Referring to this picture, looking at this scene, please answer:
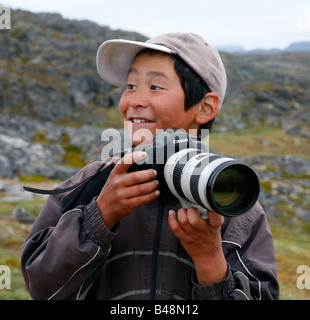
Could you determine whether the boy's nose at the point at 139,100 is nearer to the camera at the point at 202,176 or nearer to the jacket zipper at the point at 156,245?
the camera at the point at 202,176

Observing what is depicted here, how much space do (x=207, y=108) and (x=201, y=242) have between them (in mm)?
1174

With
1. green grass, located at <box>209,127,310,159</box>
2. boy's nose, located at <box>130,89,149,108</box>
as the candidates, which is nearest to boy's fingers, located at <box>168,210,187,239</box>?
boy's nose, located at <box>130,89,149,108</box>

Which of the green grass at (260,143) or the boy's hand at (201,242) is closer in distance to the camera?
the boy's hand at (201,242)

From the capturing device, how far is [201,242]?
2309 mm

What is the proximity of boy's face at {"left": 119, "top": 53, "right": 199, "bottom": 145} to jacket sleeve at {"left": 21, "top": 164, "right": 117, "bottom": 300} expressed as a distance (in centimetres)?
73

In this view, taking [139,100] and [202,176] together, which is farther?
[139,100]

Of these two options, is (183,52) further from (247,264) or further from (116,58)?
(247,264)

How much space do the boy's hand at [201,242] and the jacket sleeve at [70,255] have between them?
1.35 ft

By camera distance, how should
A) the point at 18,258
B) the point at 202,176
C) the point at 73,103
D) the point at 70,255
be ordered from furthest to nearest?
1. the point at 73,103
2. the point at 18,258
3. the point at 70,255
4. the point at 202,176

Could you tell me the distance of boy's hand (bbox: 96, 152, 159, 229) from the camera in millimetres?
2279

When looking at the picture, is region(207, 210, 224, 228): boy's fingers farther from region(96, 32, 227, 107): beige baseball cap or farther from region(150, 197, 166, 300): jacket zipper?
region(96, 32, 227, 107): beige baseball cap

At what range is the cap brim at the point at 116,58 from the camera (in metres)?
3.05

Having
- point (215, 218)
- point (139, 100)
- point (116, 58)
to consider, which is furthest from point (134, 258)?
point (116, 58)

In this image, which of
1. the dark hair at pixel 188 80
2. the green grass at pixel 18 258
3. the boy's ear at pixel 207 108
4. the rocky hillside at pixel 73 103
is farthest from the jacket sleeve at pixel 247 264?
the rocky hillside at pixel 73 103
